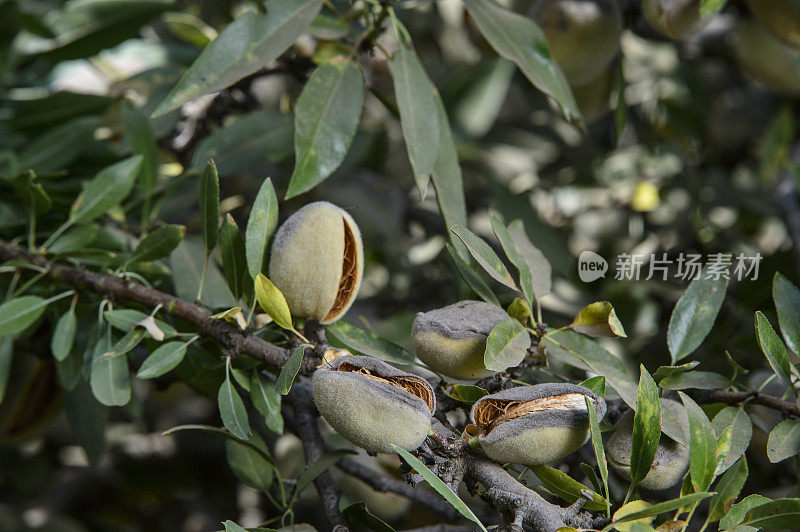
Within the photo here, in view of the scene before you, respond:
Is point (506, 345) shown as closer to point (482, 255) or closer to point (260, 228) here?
point (482, 255)

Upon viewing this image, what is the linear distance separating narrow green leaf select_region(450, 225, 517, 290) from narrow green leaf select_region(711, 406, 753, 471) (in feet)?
0.64

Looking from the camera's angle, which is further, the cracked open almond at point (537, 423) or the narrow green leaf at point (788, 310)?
the narrow green leaf at point (788, 310)

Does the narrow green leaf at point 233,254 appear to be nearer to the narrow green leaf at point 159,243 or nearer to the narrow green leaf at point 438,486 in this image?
the narrow green leaf at point 159,243

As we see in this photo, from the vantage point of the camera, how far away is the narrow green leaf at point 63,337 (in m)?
0.64

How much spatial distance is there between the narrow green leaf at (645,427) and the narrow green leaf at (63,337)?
18.5 inches

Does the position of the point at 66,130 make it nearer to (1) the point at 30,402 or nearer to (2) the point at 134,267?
(2) the point at 134,267

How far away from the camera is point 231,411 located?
56 centimetres

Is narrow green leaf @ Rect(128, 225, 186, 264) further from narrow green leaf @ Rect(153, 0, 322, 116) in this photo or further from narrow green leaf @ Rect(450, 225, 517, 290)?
narrow green leaf @ Rect(450, 225, 517, 290)

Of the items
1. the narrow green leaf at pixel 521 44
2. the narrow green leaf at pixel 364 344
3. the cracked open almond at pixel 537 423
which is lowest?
the narrow green leaf at pixel 364 344

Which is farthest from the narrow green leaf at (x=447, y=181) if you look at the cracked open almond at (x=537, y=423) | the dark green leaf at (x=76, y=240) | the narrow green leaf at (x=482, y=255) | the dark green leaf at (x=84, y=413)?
the dark green leaf at (x=84, y=413)

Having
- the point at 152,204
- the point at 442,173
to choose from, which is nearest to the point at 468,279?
the point at 442,173

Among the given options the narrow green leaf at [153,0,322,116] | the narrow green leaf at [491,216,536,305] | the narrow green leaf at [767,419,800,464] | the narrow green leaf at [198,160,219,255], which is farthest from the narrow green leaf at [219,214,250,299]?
the narrow green leaf at [767,419,800,464]

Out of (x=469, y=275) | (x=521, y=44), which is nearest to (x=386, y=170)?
(x=521, y=44)

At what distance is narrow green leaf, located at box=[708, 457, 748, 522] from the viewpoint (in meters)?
0.51
